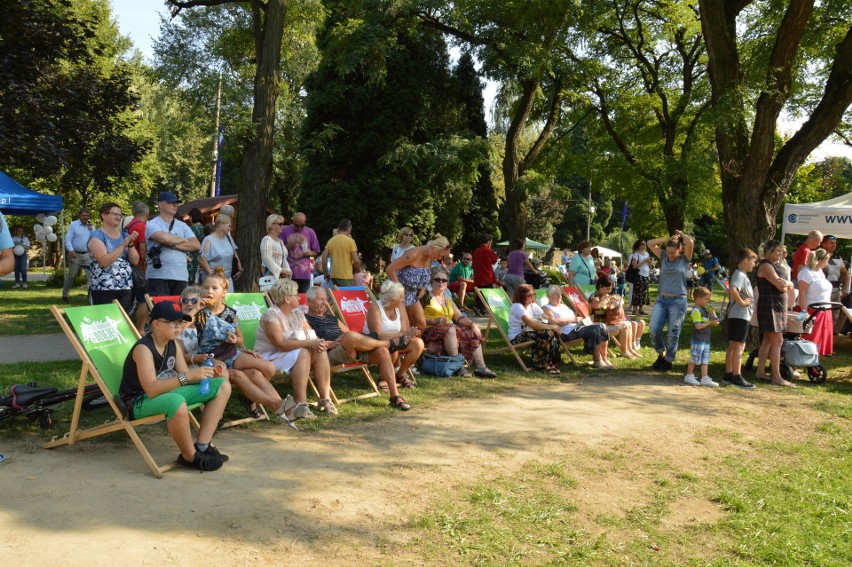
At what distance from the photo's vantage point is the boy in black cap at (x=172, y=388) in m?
4.32

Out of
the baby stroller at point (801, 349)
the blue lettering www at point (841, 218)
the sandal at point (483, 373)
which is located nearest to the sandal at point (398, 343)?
the sandal at point (483, 373)

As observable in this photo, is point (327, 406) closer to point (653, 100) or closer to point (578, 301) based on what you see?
point (578, 301)

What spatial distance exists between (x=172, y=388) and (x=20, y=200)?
24.5 feet

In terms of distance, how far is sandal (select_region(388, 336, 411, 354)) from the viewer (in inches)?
268

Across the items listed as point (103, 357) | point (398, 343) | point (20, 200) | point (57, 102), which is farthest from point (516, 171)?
point (103, 357)

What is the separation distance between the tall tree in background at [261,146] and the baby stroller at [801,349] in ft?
25.1

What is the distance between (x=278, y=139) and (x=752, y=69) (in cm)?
2140

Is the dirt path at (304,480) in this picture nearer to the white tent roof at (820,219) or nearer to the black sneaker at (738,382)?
the black sneaker at (738,382)

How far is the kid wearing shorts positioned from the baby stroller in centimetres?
84

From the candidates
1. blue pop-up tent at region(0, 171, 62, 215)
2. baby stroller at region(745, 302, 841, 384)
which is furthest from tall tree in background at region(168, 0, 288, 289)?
baby stroller at region(745, 302, 841, 384)

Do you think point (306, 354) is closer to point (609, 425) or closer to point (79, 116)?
point (609, 425)

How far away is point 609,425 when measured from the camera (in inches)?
239

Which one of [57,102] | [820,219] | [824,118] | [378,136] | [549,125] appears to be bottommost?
[820,219]

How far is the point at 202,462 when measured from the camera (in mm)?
4375
